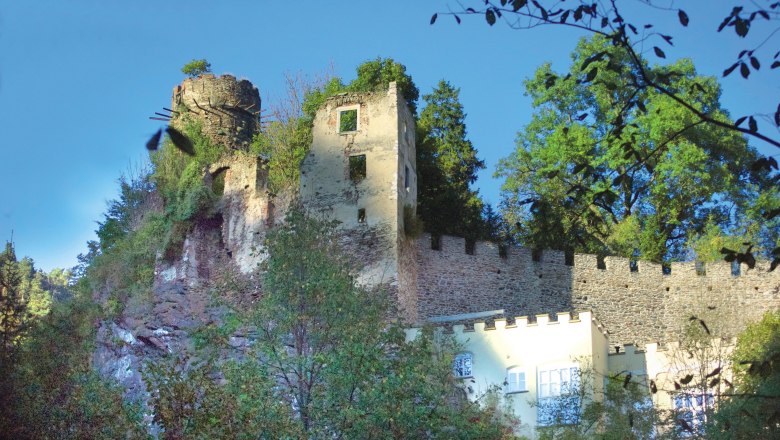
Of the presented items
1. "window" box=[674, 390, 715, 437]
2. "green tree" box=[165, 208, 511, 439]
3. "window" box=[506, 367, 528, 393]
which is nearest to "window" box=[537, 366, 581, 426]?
"window" box=[506, 367, 528, 393]

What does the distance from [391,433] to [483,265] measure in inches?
525

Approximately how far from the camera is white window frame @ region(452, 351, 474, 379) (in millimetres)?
26266

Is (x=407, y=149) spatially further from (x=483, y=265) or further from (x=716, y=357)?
(x=716, y=357)

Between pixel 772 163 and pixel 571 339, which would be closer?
pixel 772 163

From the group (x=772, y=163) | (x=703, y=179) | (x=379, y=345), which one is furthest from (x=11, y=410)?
(x=703, y=179)

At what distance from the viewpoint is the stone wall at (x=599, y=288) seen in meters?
30.8

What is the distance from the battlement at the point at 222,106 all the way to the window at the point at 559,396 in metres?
16.7

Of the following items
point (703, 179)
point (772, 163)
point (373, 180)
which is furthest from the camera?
point (703, 179)

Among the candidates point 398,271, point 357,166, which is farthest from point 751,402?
point 357,166

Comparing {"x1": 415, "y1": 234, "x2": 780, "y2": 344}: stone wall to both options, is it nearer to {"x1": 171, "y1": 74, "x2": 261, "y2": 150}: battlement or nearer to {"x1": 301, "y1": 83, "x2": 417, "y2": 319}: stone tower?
{"x1": 301, "y1": 83, "x2": 417, "y2": 319}: stone tower

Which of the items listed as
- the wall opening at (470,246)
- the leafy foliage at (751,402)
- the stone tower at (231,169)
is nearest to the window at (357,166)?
the stone tower at (231,169)

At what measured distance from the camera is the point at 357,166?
31.3m

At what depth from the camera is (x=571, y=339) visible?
26.1 m

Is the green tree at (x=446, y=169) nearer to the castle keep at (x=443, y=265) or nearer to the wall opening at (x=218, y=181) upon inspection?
the castle keep at (x=443, y=265)
